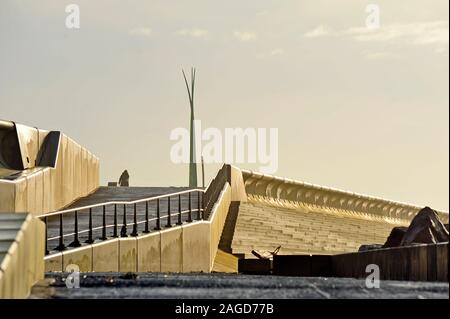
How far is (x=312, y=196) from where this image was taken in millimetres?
50062

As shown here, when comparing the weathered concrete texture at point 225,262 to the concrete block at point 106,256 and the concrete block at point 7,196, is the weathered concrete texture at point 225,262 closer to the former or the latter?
the concrete block at point 7,196

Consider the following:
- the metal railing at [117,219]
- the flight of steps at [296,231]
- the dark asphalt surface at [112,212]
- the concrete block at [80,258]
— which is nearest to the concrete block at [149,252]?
the metal railing at [117,219]

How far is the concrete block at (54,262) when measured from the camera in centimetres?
1732

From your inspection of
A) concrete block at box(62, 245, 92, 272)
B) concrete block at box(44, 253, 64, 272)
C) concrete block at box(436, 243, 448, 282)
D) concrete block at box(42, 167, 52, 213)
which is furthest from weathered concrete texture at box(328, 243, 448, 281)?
concrete block at box(42, 167, 52, 213)

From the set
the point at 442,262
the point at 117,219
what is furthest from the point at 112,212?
the point at 442,262

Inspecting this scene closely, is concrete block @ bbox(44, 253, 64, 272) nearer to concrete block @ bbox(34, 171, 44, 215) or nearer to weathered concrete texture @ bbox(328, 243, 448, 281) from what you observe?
weathered concrete texture @ bbox(328, 243, 448, 281)

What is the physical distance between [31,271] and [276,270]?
10.5m

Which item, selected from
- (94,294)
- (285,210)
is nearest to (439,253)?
(94,294)

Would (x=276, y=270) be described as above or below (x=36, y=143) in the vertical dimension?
below

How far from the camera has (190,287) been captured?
10391 mm

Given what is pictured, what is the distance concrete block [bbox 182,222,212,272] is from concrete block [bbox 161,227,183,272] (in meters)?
0.19

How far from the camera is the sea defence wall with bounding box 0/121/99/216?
23812 millimetres

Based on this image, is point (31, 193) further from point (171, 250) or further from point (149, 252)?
point (149, 252)
